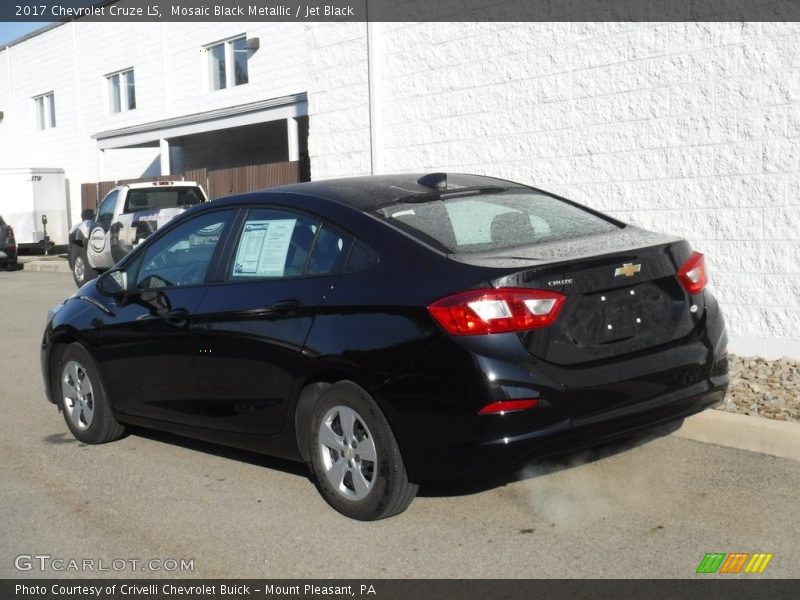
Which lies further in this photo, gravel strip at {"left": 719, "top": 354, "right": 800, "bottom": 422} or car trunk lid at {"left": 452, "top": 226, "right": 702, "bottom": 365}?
gravel strip at {"left": 719, "top": 354, "right": 800, "bottom": 422}

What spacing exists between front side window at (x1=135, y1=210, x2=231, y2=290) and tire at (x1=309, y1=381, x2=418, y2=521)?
1.43m

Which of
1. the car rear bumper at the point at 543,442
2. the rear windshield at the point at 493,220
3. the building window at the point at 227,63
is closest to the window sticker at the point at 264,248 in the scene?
the rear windshield at the point at 493,220

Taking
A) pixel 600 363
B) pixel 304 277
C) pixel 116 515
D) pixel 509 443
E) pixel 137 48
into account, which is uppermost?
pixel 137 48

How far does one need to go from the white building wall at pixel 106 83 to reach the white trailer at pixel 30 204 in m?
1.39

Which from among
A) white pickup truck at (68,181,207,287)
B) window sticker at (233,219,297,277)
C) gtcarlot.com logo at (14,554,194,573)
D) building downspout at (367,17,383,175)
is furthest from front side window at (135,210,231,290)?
white pickup truck at (68,181,207,287)

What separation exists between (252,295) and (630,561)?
2.46 meters

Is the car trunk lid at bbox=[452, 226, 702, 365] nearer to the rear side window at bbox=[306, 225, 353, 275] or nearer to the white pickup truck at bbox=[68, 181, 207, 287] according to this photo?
the rear side window at bbox=[306, 225, 353, 275]

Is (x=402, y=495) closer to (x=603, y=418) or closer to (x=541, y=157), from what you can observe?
(x=603, y=418)

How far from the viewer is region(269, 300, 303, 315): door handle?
17.4ft

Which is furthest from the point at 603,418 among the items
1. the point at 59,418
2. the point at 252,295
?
the point at 59,418

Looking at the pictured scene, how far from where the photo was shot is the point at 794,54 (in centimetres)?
819

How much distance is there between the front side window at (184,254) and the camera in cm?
612

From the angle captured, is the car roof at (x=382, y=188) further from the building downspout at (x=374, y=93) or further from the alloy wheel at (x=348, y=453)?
the building downspout at (x=374, y=93)

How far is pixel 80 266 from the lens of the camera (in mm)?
19344
